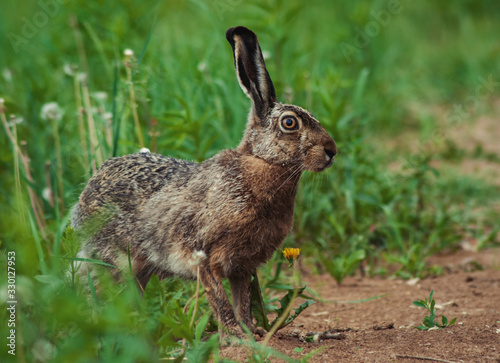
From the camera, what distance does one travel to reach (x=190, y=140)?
5.00 meters

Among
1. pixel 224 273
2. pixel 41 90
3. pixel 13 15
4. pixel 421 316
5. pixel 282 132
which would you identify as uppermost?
pixel 13 15

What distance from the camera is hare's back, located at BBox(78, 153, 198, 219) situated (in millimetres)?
3650

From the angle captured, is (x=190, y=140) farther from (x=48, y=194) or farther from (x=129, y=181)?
(x=129, y=181)

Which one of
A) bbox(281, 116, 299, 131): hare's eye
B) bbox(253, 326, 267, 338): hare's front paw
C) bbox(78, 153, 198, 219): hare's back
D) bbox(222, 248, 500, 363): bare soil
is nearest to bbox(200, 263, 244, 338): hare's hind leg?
bbox(253, 326, 267, 338): hare's front paw

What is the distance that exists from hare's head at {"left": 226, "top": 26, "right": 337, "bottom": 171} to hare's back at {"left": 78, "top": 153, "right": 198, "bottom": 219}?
46 centimetres

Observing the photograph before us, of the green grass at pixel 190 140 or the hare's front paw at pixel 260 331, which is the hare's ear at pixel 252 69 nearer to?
the green grass at pixel 190 140

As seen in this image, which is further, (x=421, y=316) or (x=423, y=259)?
(x=423, y=259)

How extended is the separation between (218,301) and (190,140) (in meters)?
2.04

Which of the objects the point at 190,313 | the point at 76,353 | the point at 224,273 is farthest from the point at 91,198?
the point at 76,353

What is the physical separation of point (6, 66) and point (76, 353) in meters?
5.56

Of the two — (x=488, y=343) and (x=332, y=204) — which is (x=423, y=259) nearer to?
(x=332, y=204)

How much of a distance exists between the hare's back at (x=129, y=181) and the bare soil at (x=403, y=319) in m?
1.08

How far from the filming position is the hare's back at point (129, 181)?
365 cm

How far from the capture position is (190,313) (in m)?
2.86
